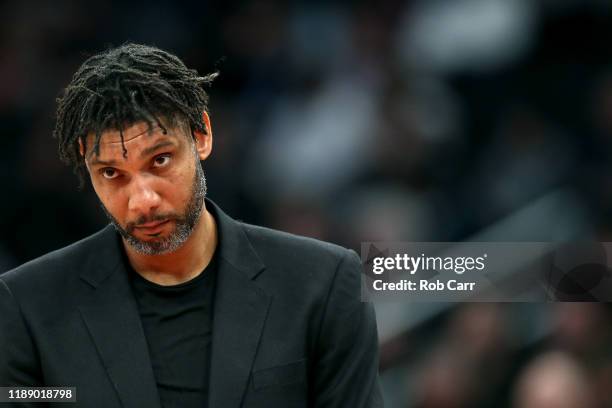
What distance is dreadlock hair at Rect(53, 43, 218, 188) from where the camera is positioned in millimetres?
1529

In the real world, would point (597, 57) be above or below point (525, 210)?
above

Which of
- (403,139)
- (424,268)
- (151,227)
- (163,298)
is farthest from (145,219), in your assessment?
(403,139)

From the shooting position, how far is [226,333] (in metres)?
1.57

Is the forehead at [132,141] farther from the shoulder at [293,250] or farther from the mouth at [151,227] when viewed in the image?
the shoulder at [293,250]

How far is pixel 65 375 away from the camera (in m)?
1.55

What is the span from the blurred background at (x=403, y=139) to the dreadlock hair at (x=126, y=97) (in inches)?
49.0

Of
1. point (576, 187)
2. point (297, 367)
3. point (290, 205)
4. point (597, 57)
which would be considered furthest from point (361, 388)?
point (597, 57)

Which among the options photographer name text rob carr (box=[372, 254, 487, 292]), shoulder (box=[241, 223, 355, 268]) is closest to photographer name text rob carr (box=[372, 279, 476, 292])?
photographer name text rob carr (box=[372, 254, 487, 292])

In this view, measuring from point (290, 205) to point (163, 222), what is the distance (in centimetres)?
135

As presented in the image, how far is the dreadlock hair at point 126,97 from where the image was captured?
5.02ft

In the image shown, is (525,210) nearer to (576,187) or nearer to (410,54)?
(576,187)

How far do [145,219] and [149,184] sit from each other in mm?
51

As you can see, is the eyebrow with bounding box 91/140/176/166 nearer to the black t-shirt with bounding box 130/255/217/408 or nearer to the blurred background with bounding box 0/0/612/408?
the black t-shirt with bounding box 130/255/217/408

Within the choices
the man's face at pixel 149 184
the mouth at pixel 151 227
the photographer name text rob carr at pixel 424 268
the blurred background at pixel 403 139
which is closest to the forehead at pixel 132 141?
the man's face at pixel 149 184
